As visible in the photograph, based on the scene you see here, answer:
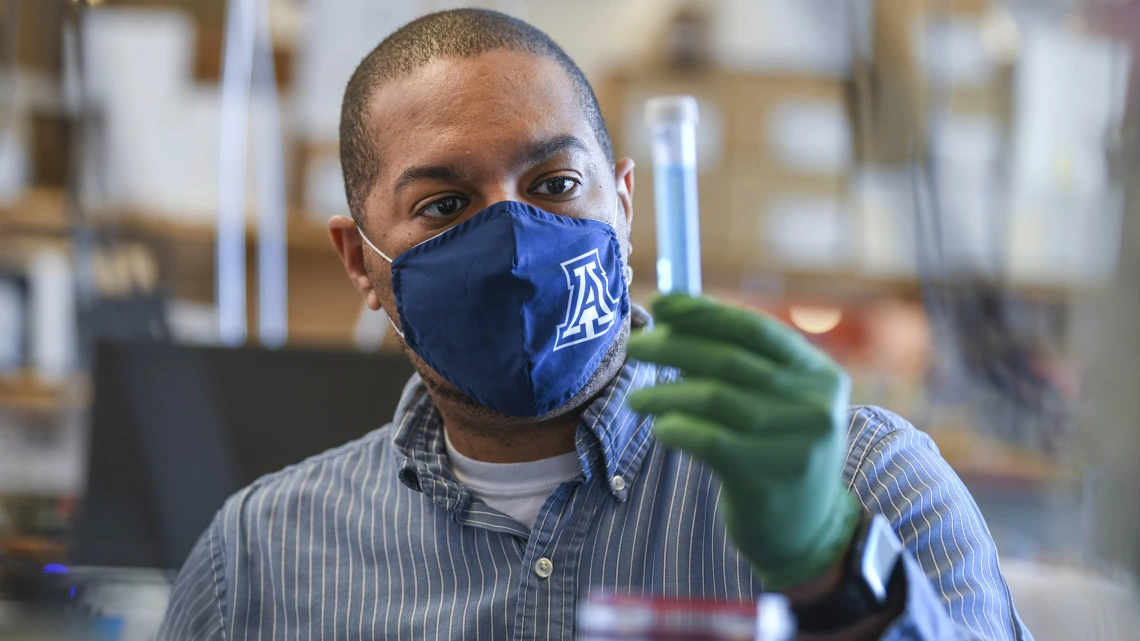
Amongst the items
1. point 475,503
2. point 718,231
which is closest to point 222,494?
point 475,503

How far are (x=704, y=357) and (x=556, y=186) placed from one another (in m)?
0.53

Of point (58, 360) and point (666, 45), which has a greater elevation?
point (666, 45)

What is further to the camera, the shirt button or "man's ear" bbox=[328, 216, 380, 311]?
"man's ear" bbox=[328, 216, 380, 311]

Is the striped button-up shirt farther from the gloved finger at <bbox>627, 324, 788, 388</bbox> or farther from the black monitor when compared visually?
the black monitor

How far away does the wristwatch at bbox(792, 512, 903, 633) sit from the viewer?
2.74 feet

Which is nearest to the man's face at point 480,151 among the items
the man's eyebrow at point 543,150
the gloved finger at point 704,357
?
the man's eyebrow at point 543,150

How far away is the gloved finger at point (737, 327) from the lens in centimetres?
80

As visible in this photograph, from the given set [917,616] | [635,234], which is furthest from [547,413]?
[635,234]

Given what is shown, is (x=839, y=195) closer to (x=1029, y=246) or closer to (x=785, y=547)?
(x=1029, y=246)

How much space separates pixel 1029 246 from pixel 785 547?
8.77 feet

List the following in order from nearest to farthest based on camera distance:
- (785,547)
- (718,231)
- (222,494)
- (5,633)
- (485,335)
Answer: (785,547)
(485,335)
(5,633)
(222,494)
(718,231)

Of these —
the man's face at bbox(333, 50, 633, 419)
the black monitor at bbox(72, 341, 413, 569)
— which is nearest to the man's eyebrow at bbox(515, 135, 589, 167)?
the man's face at bbox(333, 50, 633, 419)

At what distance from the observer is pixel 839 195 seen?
3.34 metres

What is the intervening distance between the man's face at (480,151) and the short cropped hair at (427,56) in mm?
20
